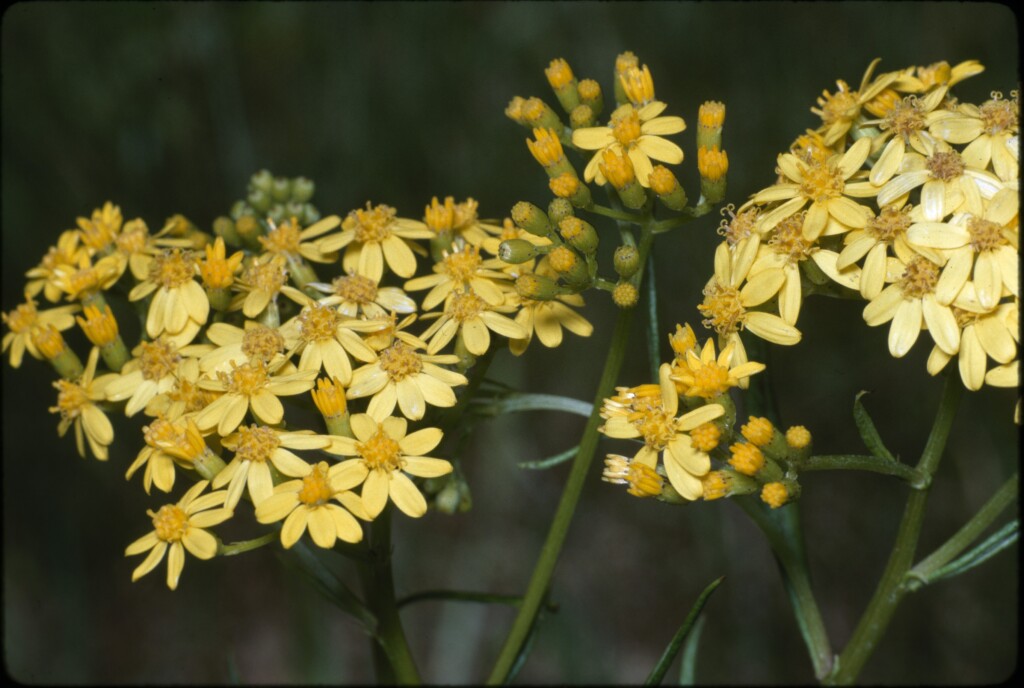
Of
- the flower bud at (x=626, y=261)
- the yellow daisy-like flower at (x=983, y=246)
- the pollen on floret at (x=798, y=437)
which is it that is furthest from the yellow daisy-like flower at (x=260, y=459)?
the yellow daisy-like flower at (x=983, y=246)

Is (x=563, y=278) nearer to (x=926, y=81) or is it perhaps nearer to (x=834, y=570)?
(x=926, y=81)

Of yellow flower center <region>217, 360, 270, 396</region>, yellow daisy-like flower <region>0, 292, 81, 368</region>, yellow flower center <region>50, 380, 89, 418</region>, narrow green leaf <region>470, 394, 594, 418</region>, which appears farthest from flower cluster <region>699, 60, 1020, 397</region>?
yellow daisy-like flower <region>0, 292, 81, 368</region>

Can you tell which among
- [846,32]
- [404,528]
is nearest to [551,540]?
[404,528]

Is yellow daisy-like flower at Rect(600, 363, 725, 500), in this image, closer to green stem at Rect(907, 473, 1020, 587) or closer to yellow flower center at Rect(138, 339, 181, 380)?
green stem at Rect(907, 473, 1020, 587)

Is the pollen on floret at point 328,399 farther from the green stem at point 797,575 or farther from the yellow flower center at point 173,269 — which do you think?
the green stem at point 797,575

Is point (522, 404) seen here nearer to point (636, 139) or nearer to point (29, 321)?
point (636, 139)

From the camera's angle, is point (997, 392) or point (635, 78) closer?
point (635, 78)
